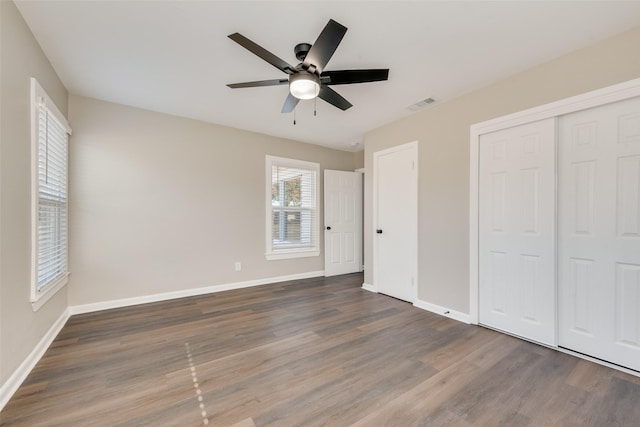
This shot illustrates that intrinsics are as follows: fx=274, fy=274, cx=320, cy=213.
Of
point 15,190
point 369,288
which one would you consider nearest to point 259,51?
point 15,190

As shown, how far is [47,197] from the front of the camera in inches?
97.0

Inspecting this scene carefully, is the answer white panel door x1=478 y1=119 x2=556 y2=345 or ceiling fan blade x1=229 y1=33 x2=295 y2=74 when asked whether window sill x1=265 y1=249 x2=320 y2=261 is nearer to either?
white panel door x1=478 y1=119 x2=556 y2=345

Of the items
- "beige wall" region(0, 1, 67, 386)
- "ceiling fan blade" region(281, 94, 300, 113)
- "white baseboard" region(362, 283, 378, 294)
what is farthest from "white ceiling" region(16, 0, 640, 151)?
"white baseboard" region(362, 283, 378, 294)

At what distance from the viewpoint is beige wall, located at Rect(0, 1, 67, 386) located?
66.7 inches

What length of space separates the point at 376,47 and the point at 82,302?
413cm

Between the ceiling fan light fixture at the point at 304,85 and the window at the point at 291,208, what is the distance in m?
2.50

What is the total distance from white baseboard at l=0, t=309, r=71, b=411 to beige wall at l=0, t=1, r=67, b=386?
0.13 feet

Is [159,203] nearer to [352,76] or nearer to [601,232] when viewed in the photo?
[352,76]

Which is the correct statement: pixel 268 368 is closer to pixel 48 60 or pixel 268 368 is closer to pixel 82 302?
pixel 82 302

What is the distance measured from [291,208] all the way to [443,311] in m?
2.83

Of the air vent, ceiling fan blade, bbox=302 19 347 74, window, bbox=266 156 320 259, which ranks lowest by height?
window, bbox=266 156 320 259

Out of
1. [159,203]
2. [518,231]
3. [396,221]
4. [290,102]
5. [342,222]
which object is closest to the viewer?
[290,102]

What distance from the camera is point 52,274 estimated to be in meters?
2.59

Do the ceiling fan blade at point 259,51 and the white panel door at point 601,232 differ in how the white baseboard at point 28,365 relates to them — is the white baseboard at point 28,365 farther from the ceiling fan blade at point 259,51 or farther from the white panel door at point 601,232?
the white panel door at point 601,232
